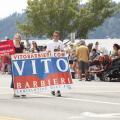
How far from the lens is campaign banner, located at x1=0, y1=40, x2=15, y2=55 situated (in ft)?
59.4

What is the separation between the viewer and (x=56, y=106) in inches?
596

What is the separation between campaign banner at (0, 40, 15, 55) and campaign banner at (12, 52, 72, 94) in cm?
50

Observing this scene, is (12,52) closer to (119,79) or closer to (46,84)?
(46,84)

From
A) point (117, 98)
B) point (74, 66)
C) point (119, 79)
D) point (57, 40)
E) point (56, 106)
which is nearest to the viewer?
point (56, 106)

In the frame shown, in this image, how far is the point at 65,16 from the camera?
226 ft

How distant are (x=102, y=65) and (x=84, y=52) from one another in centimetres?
95

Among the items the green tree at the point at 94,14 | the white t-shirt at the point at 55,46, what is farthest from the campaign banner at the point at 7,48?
the green tree at the point at 94,14

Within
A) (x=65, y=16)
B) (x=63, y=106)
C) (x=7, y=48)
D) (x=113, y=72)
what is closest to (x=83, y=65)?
(x=113, y=72)

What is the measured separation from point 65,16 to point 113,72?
42.5 meters

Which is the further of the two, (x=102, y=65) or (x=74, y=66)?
(x=74, y=66)

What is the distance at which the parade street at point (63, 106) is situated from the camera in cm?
1309

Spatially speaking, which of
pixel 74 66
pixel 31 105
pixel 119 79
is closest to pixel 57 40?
pixel 31 105

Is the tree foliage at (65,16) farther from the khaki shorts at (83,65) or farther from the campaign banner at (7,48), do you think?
the campaign banner at (7,48)

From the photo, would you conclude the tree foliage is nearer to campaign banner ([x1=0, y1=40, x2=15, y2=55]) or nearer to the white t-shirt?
the white t-shirt
